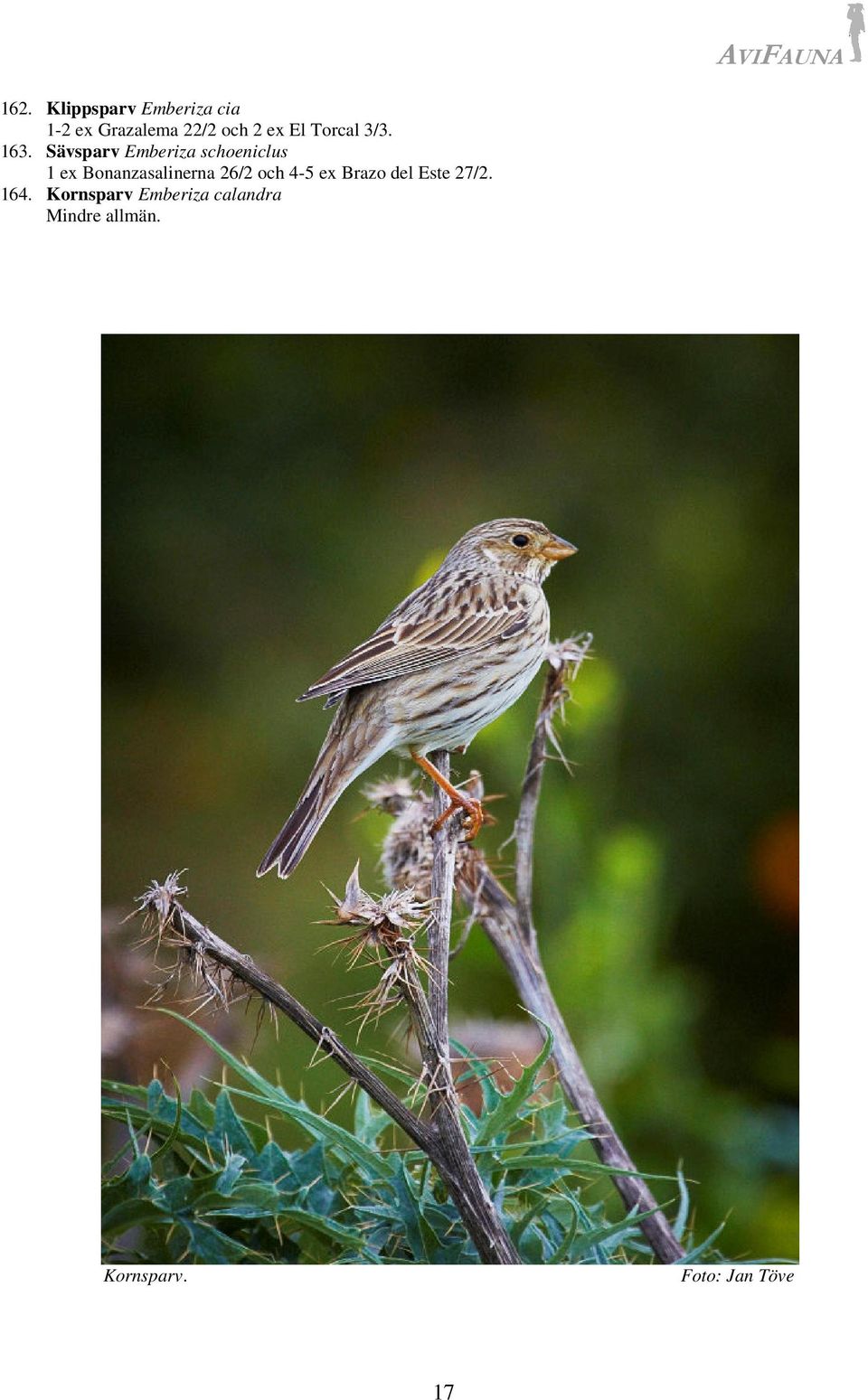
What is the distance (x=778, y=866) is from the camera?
11.2ft

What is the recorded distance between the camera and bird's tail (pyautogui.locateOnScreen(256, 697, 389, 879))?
2615 millimetres

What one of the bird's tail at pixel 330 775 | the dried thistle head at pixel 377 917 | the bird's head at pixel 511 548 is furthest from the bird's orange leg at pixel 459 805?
the bird's head at pixel 511 548

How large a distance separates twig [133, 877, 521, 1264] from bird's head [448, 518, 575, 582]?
155 cm

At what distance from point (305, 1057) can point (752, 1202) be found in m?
1.13

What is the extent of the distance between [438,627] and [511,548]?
1.17 ft

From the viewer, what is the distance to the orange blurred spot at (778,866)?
10.6ft

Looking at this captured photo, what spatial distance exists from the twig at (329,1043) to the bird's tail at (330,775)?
628 millimetres

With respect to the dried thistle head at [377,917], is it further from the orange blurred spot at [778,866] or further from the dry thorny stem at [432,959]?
the orange blurred spot at [778,866]

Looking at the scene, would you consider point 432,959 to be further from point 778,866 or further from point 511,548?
point 778,866
